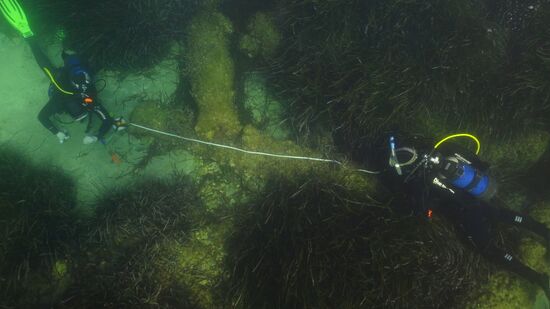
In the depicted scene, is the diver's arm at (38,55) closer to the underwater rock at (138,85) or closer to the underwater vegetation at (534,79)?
the underwater rock at (138,85)

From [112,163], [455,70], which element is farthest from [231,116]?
[455,70]

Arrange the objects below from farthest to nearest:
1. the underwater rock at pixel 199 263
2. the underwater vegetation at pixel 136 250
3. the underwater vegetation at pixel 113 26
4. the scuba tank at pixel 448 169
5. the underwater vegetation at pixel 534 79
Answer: the underwater vegetation at pixel 113 26 < the underwater vegetation at pixel 534 79 < the underwater rock at pixel 199 263 < the underwater vegetation at pixel 136 250 < the scuba tank at pixel 448 169

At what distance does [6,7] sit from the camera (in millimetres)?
5375

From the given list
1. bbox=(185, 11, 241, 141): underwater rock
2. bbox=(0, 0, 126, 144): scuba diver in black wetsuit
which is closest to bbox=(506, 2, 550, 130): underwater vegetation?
bbox=(185, 11, 241, 141): underwater rock

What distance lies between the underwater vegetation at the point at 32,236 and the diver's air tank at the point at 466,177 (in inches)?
200

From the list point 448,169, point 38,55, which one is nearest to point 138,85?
point 38,55

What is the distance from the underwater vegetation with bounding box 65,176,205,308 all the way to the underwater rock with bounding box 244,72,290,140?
1600 mm

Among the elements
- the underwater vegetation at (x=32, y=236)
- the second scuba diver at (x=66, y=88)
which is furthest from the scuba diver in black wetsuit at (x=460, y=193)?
the underwater vegetation at (x=32, y=236)

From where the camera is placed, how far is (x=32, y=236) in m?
4.89

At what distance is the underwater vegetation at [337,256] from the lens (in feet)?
14.5

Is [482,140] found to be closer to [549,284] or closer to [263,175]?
[549,284]

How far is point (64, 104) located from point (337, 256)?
4.51 meters

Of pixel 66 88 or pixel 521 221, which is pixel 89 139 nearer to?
pixel 66 88

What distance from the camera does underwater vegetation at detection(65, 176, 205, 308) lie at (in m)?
4.68
